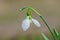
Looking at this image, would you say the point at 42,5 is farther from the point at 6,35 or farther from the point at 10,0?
the point at 6,35

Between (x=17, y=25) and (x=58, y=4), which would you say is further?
(x=58, y=4)

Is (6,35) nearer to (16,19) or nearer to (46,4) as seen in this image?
(16,19)

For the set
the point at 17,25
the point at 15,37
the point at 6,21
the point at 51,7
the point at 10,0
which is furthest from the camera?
the point at 10,0

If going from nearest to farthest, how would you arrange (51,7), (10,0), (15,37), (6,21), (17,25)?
(15,37) < (17,25) < (6,21) < (51,7) < (10,0)

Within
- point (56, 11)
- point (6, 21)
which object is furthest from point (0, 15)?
point (56, 11)

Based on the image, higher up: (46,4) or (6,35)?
(46,4)

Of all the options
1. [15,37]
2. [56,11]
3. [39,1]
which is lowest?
[15,37]
